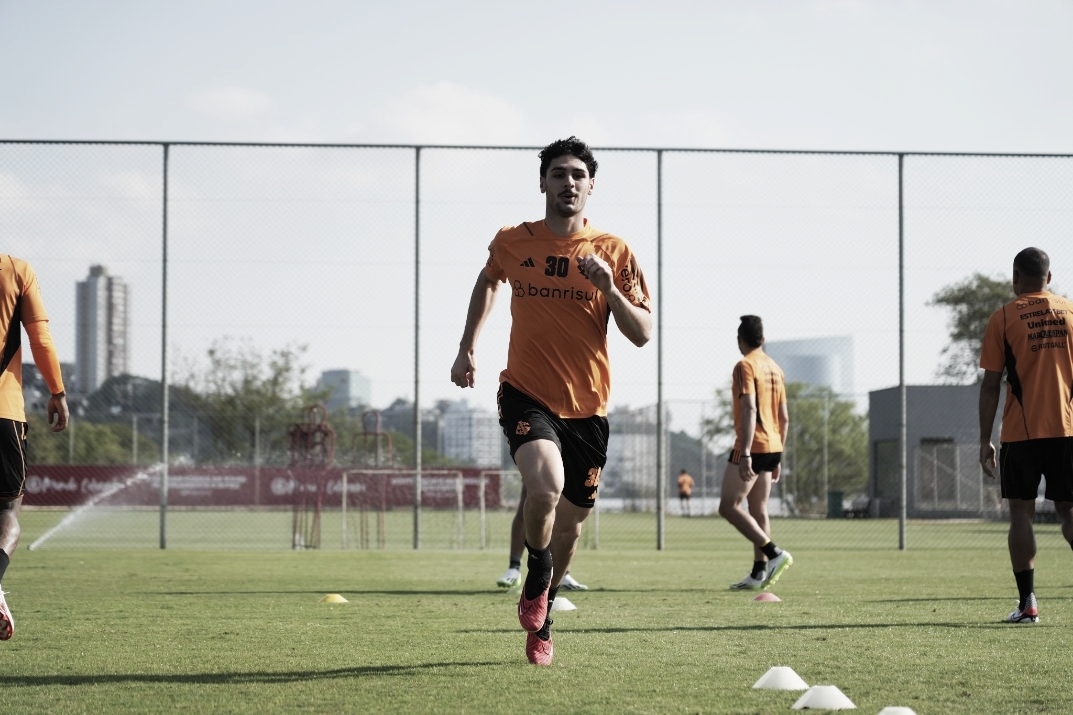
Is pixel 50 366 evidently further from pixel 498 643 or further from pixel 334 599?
pixel 334 599

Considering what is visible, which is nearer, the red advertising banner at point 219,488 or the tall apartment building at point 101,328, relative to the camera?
the tall apartment building at point 101,328

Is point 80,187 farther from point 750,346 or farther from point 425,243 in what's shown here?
point 750,346

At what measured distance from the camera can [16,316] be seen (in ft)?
22.4

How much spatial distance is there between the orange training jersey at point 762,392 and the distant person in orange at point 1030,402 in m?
3.05

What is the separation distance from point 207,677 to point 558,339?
2.07 m

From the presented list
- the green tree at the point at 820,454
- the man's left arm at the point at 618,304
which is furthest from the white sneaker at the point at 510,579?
the green tree at the point at 820,454

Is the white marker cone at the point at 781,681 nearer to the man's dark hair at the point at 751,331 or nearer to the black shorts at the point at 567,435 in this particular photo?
the black shorts at the point at 567,435

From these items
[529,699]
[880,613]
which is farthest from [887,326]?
[529,699]

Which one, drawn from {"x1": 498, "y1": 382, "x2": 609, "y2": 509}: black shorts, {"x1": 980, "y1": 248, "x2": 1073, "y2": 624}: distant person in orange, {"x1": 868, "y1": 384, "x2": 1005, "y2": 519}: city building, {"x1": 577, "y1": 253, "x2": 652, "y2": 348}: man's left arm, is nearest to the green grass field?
{"x1": 980, "y1": 248, "x2": 1073, "y2": 624}: distant person in orange

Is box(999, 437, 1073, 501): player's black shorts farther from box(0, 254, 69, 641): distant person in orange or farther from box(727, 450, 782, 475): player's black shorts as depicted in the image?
box(0, 254, 69, 641): distant person in orange

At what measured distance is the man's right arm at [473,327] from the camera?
623 centimetres

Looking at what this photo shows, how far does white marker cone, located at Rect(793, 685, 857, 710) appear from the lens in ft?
15.5

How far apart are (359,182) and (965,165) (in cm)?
825

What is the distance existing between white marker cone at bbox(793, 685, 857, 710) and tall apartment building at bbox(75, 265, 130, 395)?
15.4m
